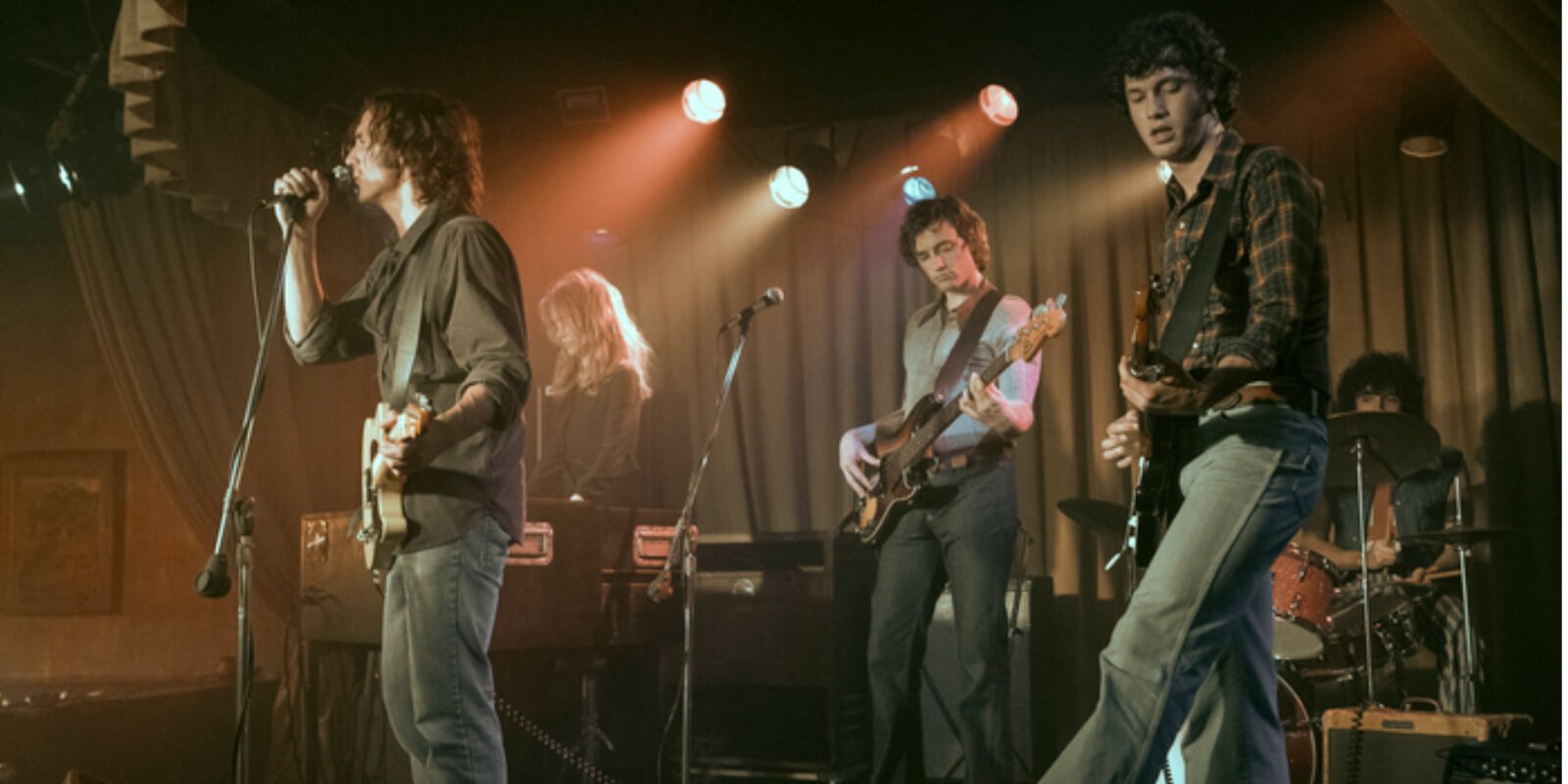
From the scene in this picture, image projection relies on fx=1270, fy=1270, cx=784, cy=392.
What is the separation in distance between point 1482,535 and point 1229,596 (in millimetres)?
2973

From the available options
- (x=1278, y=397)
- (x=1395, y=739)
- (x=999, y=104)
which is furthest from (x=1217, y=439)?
(x=999, y=104)

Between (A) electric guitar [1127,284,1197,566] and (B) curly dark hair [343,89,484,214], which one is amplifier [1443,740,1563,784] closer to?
(A) electric guitar [1127,284,1197,566]

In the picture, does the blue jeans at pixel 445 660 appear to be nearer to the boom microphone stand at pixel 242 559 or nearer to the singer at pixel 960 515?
the boom microphone stand at pixel 242 559

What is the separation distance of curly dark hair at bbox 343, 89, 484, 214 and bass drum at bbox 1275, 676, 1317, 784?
3491 millimetres

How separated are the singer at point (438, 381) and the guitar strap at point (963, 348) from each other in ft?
6.57

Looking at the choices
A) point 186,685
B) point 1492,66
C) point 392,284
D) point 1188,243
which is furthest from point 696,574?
point 1492,66

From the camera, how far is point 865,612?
218 inches

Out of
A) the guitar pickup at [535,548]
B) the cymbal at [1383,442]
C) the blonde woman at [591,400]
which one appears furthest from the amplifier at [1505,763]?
the blonde woman at [591,400]

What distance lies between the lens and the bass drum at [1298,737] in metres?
4.71

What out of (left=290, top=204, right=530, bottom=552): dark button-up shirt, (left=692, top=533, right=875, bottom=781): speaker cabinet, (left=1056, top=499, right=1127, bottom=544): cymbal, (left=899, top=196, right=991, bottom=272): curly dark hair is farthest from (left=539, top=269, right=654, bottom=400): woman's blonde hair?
(left=290, top=204, right=530, bottom=552): dark button-up shirt

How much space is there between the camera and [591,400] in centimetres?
563

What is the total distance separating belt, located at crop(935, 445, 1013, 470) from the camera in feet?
14.3

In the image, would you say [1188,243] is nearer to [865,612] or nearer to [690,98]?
[865,612]

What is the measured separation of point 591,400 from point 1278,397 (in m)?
3.64
